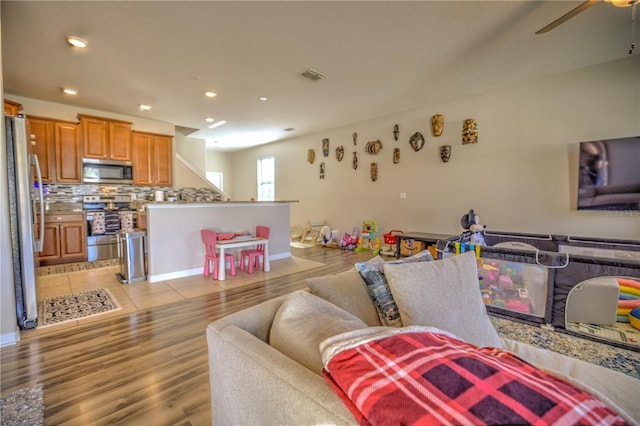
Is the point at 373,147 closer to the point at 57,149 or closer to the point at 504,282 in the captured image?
the point at 504,282

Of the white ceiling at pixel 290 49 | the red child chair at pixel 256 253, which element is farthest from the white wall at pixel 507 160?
Result: the red child chair at pixel 256 253

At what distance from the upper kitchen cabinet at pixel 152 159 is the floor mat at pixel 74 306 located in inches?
115

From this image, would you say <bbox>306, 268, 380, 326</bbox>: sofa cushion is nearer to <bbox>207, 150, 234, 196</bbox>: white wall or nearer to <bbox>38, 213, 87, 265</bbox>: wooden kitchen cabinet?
<bbox>38, 213, 87, 265</bbox>: wooden kitchen cabinet

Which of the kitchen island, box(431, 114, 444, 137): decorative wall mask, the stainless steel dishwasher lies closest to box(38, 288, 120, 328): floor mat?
the stainless steel dishwasher

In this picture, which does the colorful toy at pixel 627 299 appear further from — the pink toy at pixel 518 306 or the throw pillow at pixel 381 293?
the throw pillow at pixel 381 293

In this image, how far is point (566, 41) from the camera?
9.93 ft

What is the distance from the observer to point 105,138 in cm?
526

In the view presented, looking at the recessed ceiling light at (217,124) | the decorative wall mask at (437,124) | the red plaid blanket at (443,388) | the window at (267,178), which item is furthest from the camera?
the window at (267,178)

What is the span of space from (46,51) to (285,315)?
407 centimetres

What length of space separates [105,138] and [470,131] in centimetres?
627

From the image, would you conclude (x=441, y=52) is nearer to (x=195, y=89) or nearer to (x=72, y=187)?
(x=195, y=89)

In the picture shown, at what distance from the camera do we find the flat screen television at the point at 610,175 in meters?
3.33

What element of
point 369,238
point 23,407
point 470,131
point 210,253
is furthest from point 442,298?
point 369,238

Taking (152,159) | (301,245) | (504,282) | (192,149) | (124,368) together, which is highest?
(192,149)
